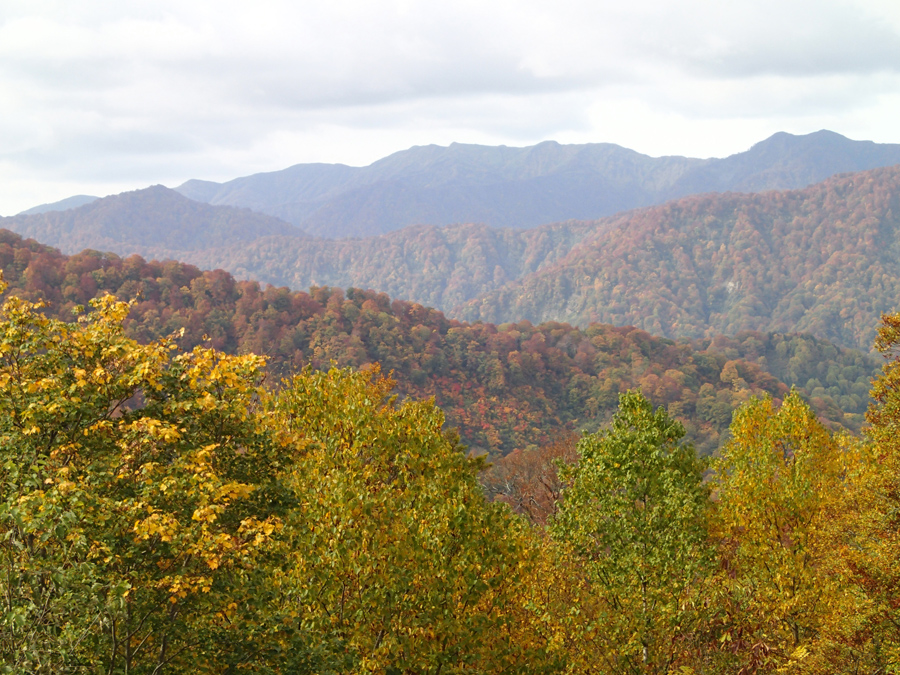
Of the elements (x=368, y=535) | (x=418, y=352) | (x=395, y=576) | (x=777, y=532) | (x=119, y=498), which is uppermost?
(x=119, y=498)

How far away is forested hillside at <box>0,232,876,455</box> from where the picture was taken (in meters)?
144

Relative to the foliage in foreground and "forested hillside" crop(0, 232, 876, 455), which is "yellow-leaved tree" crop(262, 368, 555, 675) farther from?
"forested hillside" crop(0, 232, 876, 455)

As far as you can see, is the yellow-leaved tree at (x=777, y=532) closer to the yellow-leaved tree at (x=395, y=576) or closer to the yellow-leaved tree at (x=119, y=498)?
the yellow-leaved tree at (x=395, y=576)

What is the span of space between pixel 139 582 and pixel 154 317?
476 feet

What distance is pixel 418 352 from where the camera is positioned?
6654 inches

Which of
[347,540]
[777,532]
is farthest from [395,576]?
[777,532]

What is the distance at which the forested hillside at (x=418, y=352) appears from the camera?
472 feet

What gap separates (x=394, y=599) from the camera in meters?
14.0

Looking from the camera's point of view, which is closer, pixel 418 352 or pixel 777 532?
pixel 777 532

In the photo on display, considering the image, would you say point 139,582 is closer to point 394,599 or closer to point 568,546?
point 394,599

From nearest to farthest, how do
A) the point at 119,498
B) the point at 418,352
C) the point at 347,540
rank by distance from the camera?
the point at 119,498 < the point at 347,540 < the point at 418,352

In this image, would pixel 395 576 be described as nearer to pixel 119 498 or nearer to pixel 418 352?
pixel 119 498

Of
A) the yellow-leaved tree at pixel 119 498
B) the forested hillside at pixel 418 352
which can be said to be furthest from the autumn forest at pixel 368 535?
the forested hillside at pixel 418 352

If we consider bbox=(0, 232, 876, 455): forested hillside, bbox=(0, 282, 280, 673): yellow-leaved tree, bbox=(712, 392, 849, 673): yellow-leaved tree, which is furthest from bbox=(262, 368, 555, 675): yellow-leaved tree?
bbox=(0, 232, 876, 455): forested hillside
